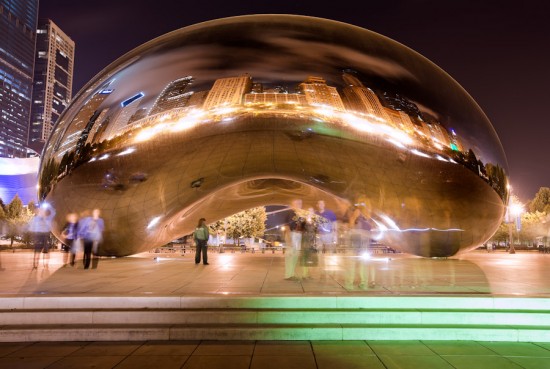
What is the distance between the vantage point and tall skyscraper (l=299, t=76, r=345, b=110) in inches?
270

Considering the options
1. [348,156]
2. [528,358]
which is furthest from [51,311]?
[528,358]

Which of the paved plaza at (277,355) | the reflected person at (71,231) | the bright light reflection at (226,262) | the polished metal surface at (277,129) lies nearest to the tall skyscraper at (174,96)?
the polished metal surface at (277,129)

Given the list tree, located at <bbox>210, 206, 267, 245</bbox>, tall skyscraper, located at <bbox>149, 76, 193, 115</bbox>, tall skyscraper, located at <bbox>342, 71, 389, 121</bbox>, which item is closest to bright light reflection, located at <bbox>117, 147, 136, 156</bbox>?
tall skyscraper, located at <bbox>149, 76, 193, 115</bbox>

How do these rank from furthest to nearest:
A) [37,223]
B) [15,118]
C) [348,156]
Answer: [15,118] < [37,223] < [348,156]

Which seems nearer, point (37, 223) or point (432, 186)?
point (432, 186)

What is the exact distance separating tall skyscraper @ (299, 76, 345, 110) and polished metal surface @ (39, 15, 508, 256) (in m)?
0.02

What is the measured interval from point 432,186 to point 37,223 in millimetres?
8347

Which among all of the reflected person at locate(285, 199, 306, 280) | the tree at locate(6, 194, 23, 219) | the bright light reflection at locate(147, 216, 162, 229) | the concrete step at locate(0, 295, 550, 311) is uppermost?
the tree at locate(6, 194, 23, 219)

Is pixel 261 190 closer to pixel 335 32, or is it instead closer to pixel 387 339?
pixel 335 32

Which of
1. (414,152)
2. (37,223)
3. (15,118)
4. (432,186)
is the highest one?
(15,118)

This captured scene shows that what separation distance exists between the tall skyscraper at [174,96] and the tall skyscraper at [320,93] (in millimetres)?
1804

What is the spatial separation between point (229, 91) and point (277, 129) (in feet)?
3.10

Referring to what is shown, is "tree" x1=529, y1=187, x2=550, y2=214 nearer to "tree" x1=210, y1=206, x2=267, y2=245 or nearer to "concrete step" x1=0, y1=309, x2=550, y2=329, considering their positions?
"tree" x1=210, y1=206, x2=267, y2=245

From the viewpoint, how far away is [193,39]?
7566mm
